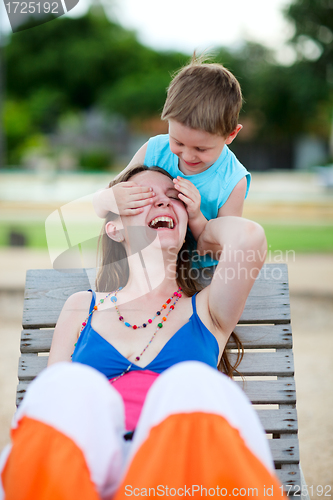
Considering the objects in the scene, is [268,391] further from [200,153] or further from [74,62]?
[74,62]

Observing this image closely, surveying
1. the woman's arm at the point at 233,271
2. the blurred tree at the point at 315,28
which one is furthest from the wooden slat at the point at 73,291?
the blurred tree at the point at 315,28

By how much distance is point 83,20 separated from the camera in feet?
129

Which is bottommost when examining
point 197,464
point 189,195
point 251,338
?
point 251,338

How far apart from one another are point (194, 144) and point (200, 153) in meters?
0.06

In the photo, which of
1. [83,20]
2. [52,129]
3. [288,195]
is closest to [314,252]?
[288,195]

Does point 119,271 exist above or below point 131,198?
below

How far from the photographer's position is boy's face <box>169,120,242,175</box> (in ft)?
6.82

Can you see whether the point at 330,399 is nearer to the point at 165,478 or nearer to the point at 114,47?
the point at 165,478

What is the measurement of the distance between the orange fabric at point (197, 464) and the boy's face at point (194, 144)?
1.23 m

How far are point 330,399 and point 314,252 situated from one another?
606cm

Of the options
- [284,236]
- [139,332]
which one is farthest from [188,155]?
[284,236]

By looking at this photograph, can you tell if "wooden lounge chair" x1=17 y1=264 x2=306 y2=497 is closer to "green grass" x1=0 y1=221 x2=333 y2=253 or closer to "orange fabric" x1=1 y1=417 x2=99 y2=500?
"orange fabric" x1=1 y1=417 x2=99 y2=500

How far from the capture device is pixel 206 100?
2049mm

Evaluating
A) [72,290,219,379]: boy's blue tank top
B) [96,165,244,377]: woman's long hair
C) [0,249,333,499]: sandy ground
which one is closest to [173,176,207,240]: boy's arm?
[96,165,244,377]: woman's long hair
